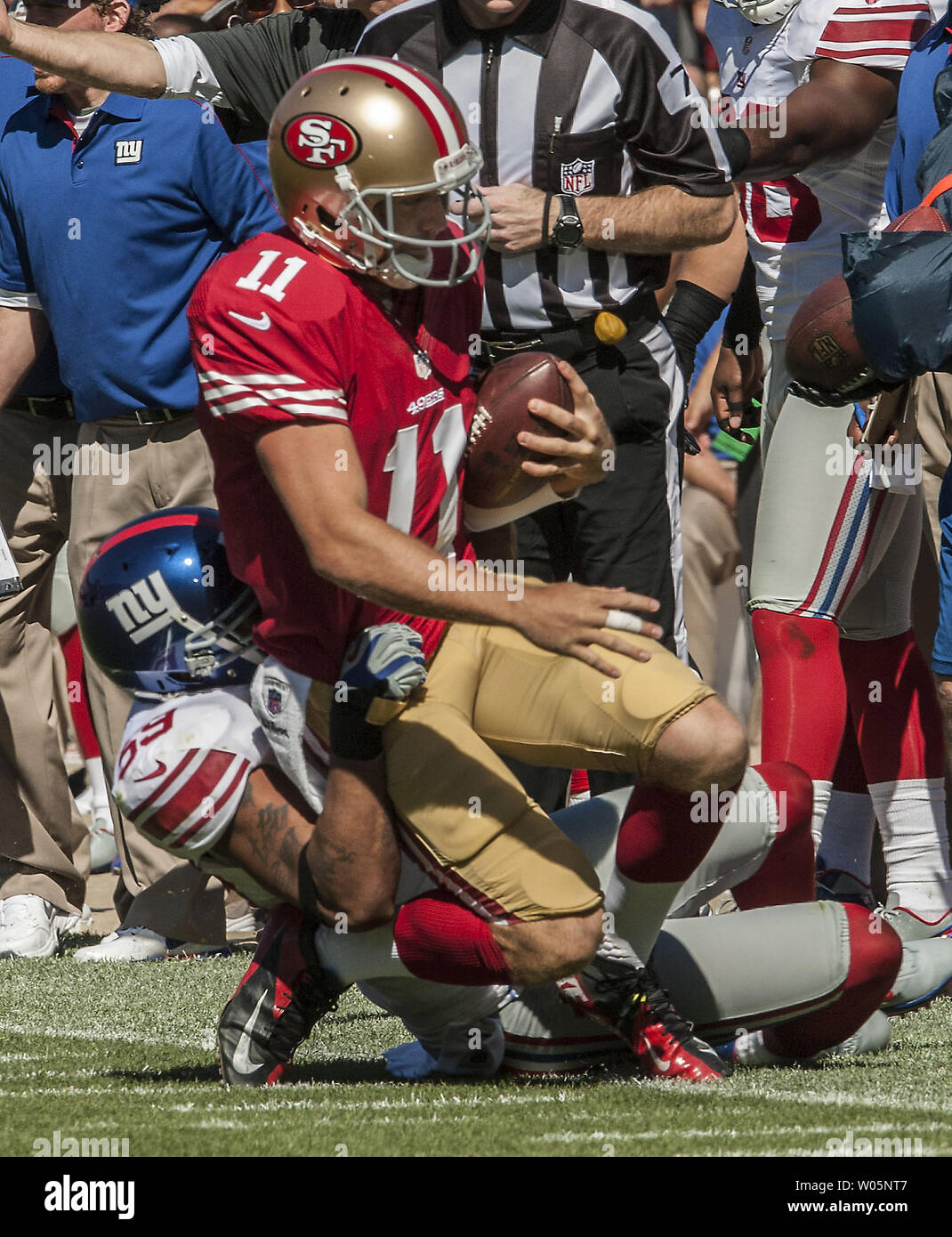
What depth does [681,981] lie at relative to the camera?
10.7ft

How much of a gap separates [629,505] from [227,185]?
1450 mm

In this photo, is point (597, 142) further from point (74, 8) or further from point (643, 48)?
point (74, 8)

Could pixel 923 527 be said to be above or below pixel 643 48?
below

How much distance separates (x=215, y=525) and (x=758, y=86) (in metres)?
2.14

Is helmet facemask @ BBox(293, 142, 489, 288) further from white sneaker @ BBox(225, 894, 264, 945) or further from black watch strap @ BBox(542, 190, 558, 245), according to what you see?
white sneaker @ BBox(225, 894, 264, 945)

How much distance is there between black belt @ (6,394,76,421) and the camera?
5090 millimetres

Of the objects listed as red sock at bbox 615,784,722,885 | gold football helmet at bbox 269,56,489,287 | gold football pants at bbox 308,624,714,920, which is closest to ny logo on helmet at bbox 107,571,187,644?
gold football pants at bbox 308,624,714,920

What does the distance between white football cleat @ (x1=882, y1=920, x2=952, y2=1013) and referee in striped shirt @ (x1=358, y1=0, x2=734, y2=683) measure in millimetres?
822

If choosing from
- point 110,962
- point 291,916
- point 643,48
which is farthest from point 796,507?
point 110,962

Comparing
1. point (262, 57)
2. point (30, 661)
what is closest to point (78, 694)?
point (30, 661)

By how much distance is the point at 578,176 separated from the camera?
157 inches

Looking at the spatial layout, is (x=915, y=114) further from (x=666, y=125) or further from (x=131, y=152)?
(x=131, y=152)

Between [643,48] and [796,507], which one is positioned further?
[796,507]

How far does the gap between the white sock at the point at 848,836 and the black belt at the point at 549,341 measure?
137 cm
